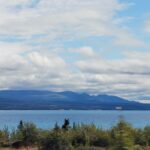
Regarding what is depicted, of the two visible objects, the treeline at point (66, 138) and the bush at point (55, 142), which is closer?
the bush at point (55, 142)

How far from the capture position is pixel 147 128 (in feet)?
199

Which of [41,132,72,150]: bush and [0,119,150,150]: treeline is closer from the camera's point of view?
[41,132,72,150]: bush

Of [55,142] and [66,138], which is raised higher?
[66,138]

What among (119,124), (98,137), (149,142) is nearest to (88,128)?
(98,137)

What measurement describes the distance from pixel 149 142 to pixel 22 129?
46.6 ft

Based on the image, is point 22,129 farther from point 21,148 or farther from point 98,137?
point 98,137

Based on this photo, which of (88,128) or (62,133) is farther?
(88,128)

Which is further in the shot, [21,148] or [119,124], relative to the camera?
[21,148]

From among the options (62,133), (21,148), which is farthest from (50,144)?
(21,148)

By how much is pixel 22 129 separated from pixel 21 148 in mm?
2880

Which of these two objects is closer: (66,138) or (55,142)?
(55,142)

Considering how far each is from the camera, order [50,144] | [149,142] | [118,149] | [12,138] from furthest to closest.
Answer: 1. [12,138]
2. [149,142]
3. [50,144]
4. [118,149]

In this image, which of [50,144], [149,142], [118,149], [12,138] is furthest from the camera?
[12,138]

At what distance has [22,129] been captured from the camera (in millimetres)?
60688
